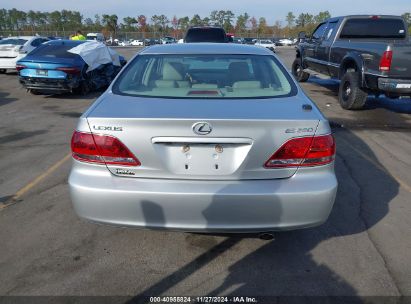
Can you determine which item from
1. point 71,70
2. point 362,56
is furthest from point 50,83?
point 362,56

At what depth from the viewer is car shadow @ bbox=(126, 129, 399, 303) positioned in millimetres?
2805

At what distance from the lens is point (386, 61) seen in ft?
25.6

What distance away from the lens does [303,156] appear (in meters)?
2.82

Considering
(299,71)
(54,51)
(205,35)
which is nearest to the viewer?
(54,51)

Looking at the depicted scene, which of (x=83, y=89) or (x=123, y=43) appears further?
(x=123, y=43)

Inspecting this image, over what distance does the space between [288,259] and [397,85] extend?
232 inches

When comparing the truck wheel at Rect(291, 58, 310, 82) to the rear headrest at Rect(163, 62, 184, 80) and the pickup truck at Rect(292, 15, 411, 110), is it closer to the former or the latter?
the pickup truck at Rect(292, 15, 411, 110)

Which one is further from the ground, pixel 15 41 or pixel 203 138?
pixel 203 138

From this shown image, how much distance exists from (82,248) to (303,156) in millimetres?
1907

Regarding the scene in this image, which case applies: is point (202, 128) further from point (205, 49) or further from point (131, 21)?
point (131, 21)

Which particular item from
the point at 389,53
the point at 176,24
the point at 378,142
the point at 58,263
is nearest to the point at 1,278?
the point at 58,263

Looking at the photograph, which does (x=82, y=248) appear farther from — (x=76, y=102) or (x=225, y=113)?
(x=76, y=102)

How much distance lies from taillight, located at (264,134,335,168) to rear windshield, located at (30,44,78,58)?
29.8 ft

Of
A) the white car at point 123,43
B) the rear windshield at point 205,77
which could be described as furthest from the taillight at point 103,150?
the white car at point 123,43
